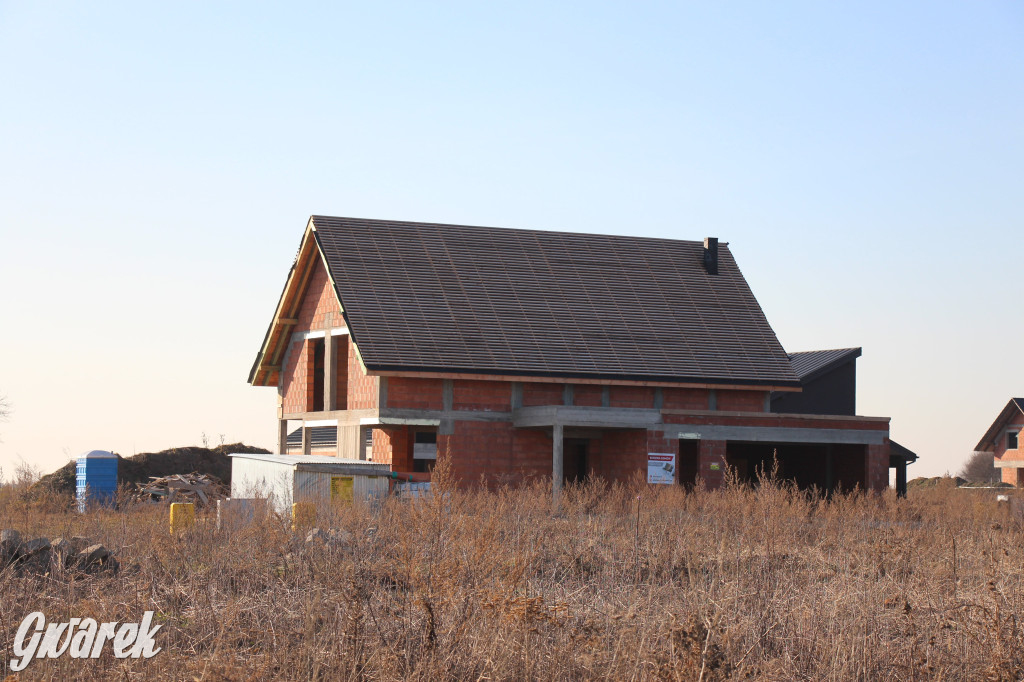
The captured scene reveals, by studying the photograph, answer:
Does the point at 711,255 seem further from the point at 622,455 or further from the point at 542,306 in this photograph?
the point at 622,455

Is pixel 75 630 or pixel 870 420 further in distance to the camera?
pixel 870 420

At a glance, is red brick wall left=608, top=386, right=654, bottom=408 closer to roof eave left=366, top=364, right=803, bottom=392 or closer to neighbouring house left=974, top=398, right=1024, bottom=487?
roof eave left=366, top=364, right=803, bottom=392

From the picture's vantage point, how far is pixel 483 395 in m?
28.8

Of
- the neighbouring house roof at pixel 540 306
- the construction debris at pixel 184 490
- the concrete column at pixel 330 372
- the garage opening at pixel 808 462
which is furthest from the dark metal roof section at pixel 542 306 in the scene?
the construction debris at pixel 184 490

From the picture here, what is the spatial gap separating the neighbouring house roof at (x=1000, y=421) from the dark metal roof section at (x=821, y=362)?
1017 inches

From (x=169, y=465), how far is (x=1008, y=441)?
49240mm

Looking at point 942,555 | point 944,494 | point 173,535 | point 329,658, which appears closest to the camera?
point 329,658

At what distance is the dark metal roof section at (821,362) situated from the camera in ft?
136

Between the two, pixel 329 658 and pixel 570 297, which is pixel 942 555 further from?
pixel 570 297

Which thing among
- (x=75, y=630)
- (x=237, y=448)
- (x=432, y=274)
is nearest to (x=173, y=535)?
(x=75, y=630)

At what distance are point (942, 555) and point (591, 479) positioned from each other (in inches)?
496

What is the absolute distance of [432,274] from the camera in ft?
103

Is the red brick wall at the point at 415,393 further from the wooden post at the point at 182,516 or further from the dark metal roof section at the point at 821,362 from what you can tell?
the dark metal roof section at the point at 821,362

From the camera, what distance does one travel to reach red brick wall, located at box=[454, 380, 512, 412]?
93.5 feet
